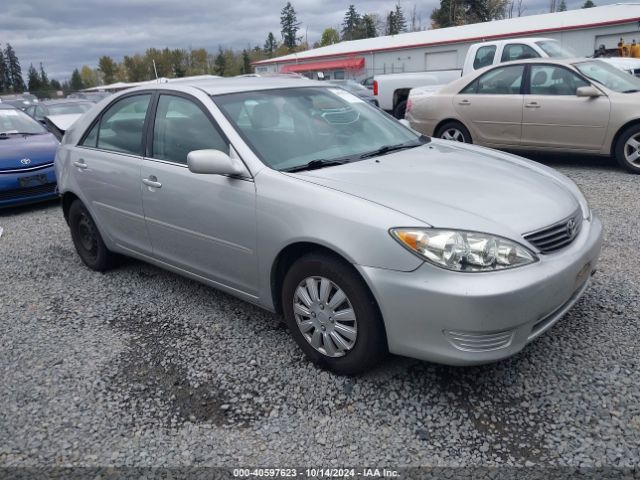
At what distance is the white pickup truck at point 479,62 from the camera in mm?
10617

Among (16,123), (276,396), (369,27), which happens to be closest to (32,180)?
(16,123)

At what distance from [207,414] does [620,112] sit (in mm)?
6555

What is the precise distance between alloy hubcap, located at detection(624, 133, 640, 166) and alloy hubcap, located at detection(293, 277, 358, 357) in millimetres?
5913

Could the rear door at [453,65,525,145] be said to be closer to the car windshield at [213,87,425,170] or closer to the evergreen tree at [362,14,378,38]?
the car windshield at [213,87,425,170]

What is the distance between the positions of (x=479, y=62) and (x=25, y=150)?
869cm

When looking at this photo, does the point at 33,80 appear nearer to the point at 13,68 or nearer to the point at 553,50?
the point at 13,68

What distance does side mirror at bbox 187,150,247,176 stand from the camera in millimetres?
3080

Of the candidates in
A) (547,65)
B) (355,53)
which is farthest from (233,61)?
(547,65)

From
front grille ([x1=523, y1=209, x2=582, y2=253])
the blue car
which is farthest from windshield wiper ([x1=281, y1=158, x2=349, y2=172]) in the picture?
the blue car

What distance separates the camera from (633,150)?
7.03 meters

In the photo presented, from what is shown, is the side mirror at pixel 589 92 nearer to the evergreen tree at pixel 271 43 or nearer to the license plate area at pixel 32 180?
the license plate area at pixel 32 180

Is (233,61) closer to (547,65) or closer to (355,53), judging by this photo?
(355,53)

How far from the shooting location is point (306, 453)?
2.42 m

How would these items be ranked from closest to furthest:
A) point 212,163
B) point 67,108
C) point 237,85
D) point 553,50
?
point 212,163 < point 237,85 < point 553,50 < point 67,108
